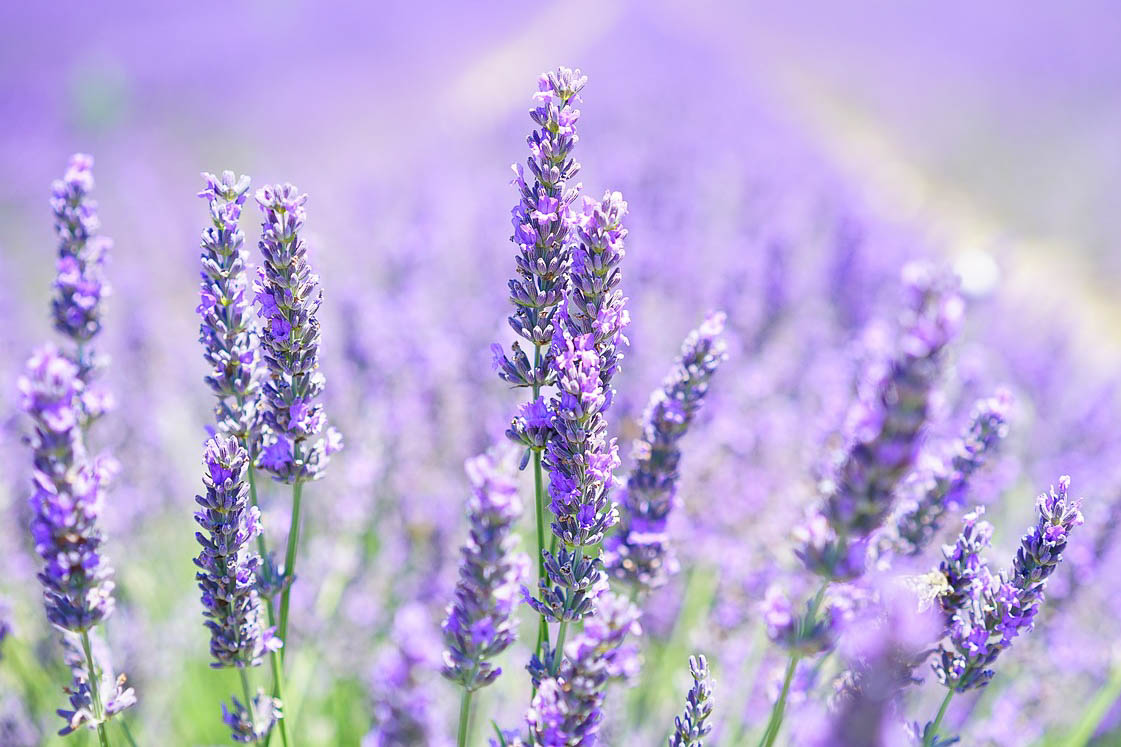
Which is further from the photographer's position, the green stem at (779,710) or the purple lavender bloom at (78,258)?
the purple lavender bloom at (78,258)

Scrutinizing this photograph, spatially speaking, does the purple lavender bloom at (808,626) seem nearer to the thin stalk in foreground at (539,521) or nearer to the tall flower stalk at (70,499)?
the thin stalk in foreground at (539,521)

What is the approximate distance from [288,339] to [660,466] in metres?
0.88

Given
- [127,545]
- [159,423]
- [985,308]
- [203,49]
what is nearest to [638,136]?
[985,308]

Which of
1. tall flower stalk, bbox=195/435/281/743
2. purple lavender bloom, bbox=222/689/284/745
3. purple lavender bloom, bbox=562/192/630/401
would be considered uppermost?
purple lavender bloom, bbox=562/192/630/401

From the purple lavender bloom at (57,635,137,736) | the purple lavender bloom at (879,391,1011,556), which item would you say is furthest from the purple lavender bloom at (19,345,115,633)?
the purple lavender bloom at (879,391,1011,556)

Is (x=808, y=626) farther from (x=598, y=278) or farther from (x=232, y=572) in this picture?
(x=232, y=572)

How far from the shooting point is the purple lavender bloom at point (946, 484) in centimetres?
189

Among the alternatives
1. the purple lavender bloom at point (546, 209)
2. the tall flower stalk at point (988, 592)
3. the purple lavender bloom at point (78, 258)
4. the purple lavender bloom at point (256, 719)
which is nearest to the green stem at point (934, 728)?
the tall flower stalk at point (988, 592)

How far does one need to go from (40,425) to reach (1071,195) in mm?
19801

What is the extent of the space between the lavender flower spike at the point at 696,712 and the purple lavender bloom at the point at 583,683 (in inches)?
7.5

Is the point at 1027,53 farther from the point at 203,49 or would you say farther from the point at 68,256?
the point at 68,256

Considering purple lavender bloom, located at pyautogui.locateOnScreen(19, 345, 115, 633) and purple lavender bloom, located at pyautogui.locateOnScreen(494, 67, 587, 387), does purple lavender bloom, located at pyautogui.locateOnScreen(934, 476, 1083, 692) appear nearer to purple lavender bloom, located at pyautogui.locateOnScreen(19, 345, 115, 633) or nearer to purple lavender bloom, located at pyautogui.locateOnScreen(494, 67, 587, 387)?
purple lavender bloom, located at pyautogui.locateOnScreen(494, 67, 587, 387)

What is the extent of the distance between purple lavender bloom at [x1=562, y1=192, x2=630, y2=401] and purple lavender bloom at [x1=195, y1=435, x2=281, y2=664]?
26.9 inches

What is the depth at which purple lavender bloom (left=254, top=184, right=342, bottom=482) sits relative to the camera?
144 centimetres
